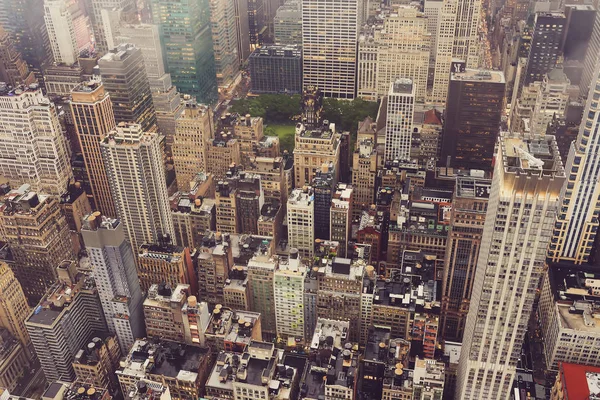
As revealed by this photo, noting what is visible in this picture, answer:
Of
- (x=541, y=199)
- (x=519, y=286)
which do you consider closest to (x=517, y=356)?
(x=519, y=286)

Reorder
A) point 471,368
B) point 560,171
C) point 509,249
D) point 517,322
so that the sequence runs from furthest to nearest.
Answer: point 471,368 → point 517,322 → point 509,249 → point 560,171

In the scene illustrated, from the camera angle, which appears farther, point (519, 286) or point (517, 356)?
point (517, 356)

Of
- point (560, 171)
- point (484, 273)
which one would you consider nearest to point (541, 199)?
point (560, 171)

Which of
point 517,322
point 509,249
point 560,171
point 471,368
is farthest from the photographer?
point 471,368

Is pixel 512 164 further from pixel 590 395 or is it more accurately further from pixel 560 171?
pixel 590 395

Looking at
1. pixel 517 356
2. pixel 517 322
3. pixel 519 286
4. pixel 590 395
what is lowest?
pixel 590 395

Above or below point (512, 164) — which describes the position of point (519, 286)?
below

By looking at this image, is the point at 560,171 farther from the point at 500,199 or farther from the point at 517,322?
the point at 517,322
